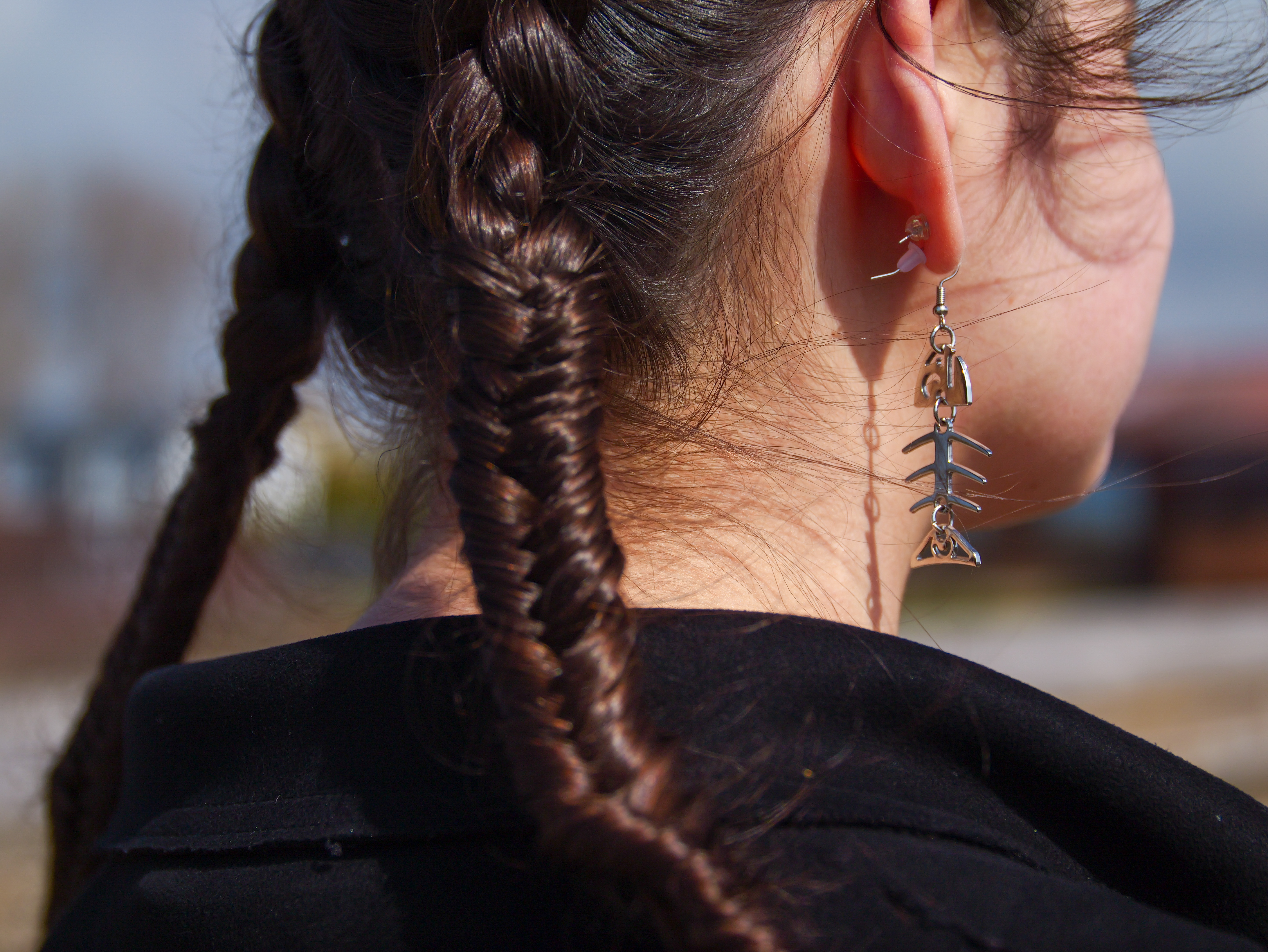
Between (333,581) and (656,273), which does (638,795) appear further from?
(333,581)

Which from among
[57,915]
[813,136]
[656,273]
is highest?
[813,136]

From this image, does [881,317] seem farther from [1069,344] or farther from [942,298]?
[1069,344]

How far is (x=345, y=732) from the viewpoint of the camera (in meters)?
0.84

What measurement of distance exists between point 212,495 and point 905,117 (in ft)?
3.73

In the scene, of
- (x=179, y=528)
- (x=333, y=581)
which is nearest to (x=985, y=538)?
(x=333, y=581)

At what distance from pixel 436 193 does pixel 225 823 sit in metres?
0.61

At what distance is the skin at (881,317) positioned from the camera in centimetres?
92

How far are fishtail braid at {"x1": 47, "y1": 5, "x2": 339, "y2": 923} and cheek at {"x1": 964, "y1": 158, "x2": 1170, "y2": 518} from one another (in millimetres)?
853

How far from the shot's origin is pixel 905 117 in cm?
90

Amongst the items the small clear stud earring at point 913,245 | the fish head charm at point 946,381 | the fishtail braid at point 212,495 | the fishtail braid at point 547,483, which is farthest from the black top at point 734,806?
the fishtail braid at point 212,495

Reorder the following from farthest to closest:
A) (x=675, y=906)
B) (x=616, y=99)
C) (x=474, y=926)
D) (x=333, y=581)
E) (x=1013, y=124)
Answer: (x=333, y=581) → (x=1013, y=124) → (x=616, y=99) → (x=474, y=926) → (x=675, y=906)

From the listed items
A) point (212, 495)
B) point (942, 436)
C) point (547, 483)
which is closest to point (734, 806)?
point (547, 483)

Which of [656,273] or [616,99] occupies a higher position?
[616,99]

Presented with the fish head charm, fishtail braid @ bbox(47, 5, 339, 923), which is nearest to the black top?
the fish head charm
